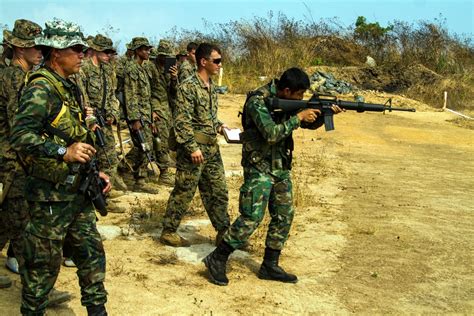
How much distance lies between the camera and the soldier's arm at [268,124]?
447 cm

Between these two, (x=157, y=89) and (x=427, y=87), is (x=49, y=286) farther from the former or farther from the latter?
(x=427, y=87)

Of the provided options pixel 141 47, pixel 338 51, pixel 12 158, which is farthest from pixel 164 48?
pixel 338 51

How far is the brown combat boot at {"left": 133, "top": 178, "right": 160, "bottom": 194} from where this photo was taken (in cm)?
778

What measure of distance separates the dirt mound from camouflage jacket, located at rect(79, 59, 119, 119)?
60.4ft

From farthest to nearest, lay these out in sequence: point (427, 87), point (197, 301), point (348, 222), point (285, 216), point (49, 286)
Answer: point (427, 87), point (348, 222), point (285, 216), point (197, 301), point (49, 286)

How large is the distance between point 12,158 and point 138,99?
12.3 ft

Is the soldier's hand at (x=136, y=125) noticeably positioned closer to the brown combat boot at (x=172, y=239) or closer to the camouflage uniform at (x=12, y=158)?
the brown combat boot at (x=172, y=239)

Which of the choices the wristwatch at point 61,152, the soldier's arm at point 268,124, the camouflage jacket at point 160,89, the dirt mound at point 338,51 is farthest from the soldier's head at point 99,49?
the dirt mound at point 338,51

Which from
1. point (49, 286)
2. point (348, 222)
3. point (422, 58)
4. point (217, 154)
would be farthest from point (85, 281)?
point (422, 58)

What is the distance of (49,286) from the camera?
3293mm

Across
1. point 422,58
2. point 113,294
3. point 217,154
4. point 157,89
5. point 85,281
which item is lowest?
point 113,294

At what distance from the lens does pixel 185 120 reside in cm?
518

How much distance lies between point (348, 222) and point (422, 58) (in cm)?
1922

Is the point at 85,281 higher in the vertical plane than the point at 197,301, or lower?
higher
